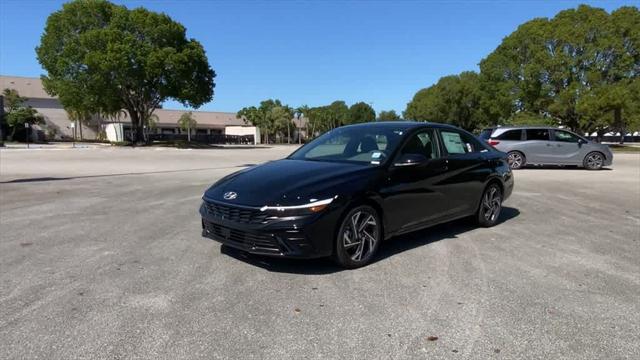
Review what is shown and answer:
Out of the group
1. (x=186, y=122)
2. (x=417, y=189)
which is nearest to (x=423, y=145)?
(x=417, y=189)

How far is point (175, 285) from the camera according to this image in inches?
176

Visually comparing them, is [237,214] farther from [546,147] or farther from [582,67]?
[582,67]

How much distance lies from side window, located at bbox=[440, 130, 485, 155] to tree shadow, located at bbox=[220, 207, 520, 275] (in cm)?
110

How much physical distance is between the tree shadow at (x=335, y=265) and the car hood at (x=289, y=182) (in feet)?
2.57

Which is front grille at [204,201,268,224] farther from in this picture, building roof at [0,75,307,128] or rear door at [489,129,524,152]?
building roof at [0,75,307,128]

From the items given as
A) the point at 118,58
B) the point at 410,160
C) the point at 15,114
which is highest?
the point at 118,58

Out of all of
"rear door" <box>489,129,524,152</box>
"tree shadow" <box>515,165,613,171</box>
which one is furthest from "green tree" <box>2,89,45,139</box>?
"tree shadow" <box>515,165,613,171</box>

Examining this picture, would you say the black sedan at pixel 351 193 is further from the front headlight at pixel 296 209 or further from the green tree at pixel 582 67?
the green tree at pixel 582 67

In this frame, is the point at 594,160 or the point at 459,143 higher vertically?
the point at 459,143

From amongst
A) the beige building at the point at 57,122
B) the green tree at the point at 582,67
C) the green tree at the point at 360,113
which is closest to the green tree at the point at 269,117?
the beige building at the point at 57,122

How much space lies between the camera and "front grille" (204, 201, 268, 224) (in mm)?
4500

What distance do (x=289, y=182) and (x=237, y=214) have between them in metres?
0.59

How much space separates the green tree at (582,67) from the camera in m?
39.7

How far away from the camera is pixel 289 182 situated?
15.7ft
